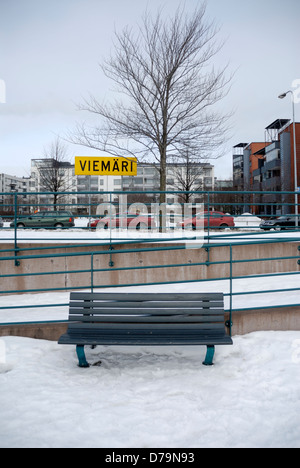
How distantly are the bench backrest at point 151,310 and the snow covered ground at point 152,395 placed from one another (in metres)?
0.48

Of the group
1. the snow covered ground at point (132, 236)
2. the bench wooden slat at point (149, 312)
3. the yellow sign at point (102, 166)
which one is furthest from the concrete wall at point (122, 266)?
the yellow sign at point (102, 166)

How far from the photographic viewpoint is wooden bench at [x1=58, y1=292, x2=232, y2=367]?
13.9 ft

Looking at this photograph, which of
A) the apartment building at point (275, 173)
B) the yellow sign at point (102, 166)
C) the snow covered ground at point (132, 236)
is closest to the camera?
the snow covered ground at point (132, 236)

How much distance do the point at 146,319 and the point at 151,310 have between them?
12 centimetres

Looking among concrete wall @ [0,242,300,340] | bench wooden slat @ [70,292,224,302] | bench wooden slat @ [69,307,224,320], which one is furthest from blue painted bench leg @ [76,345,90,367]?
concrete wall @ [0,242,300,340]

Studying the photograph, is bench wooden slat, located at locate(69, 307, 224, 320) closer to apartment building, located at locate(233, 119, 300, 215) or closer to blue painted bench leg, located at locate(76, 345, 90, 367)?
blue painted bench leg, located at locate(76, 345, 90, 367)

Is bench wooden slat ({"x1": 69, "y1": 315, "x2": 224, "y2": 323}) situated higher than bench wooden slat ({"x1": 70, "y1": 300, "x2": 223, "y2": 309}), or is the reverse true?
bench wooden slat ({"x1": 70, "y1": 300, "x2": 223, "y2": 309})

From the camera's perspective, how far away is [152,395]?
360 cm

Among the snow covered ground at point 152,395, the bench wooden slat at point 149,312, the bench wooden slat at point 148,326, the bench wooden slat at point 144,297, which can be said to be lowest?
the snow covered ground at point 152,395

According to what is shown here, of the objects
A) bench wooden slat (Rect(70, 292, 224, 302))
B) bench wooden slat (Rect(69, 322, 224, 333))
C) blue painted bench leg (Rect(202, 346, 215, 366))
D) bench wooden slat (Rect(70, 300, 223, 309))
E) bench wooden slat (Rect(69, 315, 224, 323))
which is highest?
bench wooden slat (Rect(70, 292, 224, 302))

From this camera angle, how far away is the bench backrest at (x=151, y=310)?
4.33 metres

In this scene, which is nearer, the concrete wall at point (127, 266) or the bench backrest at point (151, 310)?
the bench backrest at point (151, 310)

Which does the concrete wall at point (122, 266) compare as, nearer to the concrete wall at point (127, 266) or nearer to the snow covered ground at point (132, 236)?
the concrete wall at point (127, 266)

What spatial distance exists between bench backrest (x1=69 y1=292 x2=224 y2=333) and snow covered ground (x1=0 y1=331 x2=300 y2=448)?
0.48 meters
